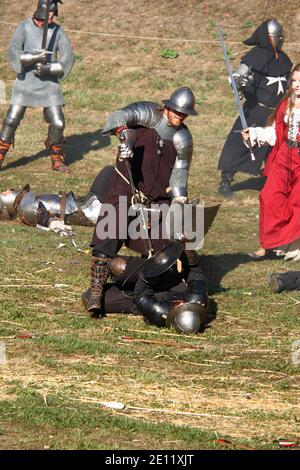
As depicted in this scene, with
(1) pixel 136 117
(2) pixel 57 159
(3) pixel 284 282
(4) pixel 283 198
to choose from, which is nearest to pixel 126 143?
(1) pixel 136 117

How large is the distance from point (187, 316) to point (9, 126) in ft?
21.6

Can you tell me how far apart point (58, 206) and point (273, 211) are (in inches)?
105

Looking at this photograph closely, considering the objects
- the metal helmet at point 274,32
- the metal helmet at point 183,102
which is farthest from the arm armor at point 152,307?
the metal helmet at point 274,32

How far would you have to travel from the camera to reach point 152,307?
8500mm

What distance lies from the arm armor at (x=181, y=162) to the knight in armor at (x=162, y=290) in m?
0.47

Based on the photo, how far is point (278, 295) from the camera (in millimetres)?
9609

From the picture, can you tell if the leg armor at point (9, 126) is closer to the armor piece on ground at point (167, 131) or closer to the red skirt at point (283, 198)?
the red skirt at point (283, 198)

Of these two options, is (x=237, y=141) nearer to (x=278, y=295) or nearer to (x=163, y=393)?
(x=278, y=295)

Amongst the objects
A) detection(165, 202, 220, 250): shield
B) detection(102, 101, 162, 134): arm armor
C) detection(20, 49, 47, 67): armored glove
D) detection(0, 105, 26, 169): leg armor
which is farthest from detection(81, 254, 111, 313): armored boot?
detection(0, 105, 26, 169): leg armor

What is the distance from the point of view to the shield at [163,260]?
8648 millimetres

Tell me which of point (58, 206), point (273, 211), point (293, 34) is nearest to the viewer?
point (273, 211)

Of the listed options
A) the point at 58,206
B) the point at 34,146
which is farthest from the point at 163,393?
the point at 34,146

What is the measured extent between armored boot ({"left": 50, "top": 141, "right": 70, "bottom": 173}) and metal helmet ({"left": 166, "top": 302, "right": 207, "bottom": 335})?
6527 mm

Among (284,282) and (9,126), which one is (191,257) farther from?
(9,126)
